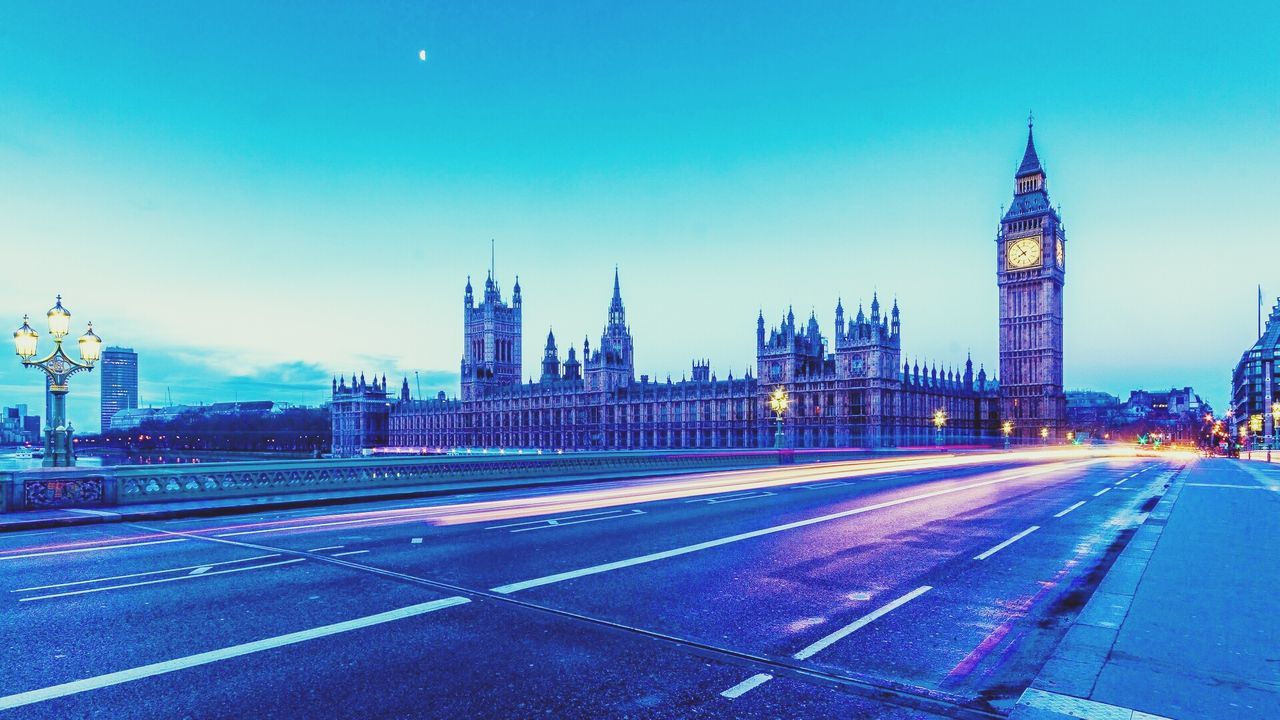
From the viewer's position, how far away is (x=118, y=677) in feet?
19.8

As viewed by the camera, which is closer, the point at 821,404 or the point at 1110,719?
the point at 1110,719

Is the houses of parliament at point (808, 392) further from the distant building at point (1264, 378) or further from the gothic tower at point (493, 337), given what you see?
the distant building at point (1264, 378)

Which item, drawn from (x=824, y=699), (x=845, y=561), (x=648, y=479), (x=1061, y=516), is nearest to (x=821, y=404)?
(x=648, y=479)

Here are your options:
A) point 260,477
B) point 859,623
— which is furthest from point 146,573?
point 260,477

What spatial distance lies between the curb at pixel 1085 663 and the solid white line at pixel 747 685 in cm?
181

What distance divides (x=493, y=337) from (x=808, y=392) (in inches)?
3103

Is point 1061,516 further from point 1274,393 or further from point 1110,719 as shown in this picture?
point 1274,393

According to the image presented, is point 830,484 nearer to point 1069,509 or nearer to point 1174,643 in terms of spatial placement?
point 1069,509

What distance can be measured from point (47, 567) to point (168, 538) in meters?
3.00

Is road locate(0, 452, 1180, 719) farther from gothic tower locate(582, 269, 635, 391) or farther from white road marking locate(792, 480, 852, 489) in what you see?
gothic tower locate(582, 269, 635, 391)

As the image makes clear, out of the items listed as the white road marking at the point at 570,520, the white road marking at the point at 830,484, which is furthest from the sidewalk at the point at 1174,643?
the white road marking at the point at 830,484

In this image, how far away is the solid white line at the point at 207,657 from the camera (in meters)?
5.69

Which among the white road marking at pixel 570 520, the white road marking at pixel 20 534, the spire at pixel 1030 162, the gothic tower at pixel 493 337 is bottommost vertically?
the white road marking at pixel 570 520

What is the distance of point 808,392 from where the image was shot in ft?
293
